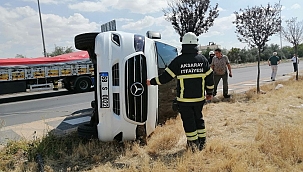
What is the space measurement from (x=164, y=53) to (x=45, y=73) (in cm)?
1007

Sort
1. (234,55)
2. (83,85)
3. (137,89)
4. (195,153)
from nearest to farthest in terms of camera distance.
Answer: (195,153) → (137,89) → (83,85) → (234,55)

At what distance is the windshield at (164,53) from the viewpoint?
5.52 metres

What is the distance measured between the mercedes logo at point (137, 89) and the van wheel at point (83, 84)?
11025mm

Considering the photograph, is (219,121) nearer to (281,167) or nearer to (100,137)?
(281,167)

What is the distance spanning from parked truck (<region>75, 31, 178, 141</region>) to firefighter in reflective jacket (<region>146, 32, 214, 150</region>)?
1.02 ft

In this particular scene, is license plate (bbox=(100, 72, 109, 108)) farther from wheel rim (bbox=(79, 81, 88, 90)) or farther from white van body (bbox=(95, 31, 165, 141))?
wheel rim (bbox=(79, 81, 88, 90))

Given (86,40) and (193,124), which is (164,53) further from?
(193,124)

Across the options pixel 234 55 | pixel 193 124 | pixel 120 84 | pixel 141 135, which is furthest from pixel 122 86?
pixel 234 55

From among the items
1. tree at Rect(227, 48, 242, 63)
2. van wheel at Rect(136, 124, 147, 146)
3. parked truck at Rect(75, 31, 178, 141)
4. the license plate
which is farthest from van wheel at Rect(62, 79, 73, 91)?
tree at Rect(227, 48, 242, 63)

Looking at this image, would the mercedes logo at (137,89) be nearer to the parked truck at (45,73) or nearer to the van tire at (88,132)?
the van tire at (88,132)

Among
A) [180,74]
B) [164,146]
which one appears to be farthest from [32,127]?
[180,74]

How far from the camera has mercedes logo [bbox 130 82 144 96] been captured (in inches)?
168

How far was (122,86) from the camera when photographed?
4.20 m

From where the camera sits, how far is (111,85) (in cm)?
420
